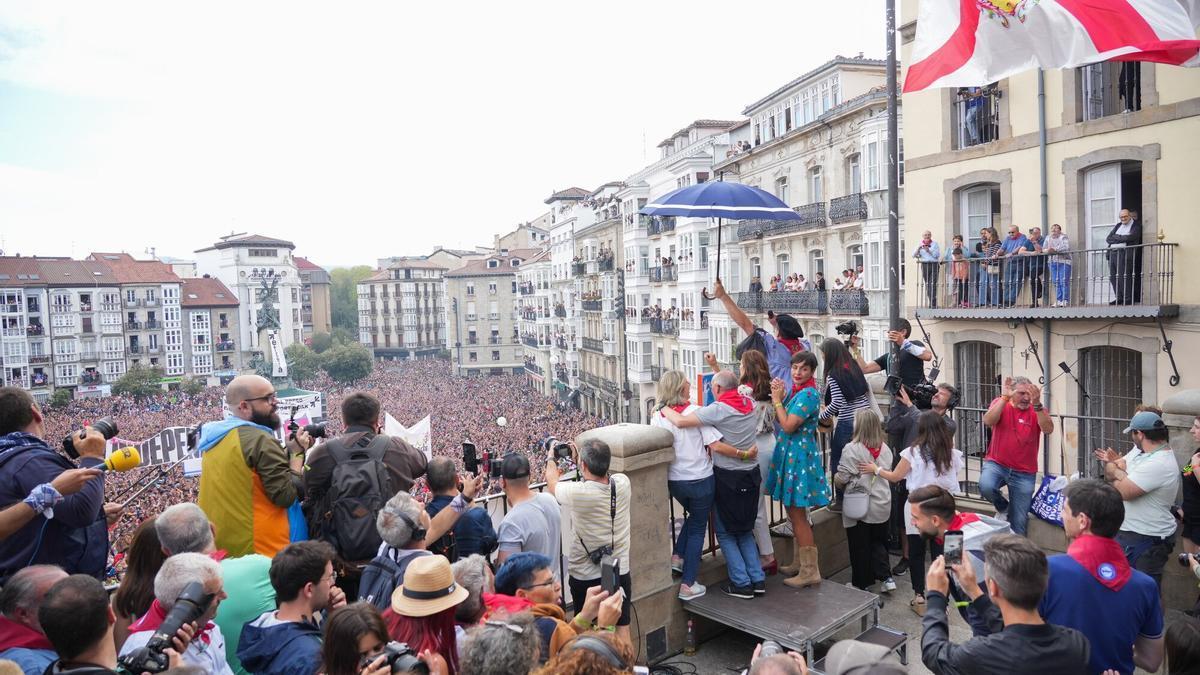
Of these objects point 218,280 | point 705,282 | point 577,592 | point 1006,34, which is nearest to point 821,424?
point 577,592

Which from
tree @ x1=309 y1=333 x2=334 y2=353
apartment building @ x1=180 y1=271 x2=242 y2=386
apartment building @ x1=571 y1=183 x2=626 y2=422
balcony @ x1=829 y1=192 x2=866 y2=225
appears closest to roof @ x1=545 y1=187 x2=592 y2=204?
apartment building @ x1=571 y1=183 x2=626 y2=422

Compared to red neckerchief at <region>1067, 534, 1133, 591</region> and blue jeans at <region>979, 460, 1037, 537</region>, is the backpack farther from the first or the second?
blue jeans at <region>979, 460, 1037, 537</region>

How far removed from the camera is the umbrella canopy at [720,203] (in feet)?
23.5

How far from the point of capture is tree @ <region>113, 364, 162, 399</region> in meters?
61.6

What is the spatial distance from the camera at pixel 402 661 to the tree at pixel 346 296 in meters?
122

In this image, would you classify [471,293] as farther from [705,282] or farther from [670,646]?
[670,646]

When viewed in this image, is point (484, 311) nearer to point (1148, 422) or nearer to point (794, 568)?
point (794, 568)

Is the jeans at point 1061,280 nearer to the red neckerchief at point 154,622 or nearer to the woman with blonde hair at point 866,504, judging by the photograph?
the woman with blonde hair at point 866,504

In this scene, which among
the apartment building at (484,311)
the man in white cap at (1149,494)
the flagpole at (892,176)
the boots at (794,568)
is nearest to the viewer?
the man in white cap at (1149,494)

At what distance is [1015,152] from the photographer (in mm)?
15672

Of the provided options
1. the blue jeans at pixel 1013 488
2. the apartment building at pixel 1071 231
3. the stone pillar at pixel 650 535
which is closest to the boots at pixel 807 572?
the stone pillar at pixel 650 535

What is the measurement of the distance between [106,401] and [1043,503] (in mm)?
67790

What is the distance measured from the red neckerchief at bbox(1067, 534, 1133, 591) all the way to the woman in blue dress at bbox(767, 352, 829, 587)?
2099 mm

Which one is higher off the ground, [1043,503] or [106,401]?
[1043,503]
